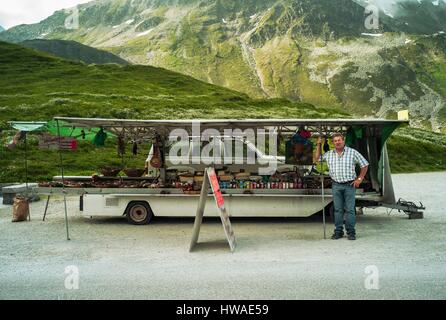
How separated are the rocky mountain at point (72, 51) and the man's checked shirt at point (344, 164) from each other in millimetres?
155803

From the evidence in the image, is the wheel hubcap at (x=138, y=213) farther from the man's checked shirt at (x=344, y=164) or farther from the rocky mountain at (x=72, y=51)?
the rocky mountain at (x=72, y=51)

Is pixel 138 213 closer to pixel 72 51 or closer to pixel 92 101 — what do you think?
pixel 92 101

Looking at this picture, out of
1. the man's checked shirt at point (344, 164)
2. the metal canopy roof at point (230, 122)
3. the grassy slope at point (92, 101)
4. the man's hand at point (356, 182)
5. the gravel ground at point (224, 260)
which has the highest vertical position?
the grassy slope at point (92, 101)

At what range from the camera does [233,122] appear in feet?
40.7

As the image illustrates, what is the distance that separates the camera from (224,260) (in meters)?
8.83

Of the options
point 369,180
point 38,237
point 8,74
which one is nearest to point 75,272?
point 38,237

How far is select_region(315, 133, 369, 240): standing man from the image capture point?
1042 centimetres

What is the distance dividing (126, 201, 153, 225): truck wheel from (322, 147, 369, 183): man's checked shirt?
532 cm

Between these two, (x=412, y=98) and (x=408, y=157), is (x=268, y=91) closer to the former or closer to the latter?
(x=412, y=98)

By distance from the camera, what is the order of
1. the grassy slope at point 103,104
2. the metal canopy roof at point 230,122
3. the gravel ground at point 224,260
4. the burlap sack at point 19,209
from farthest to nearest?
the grassy slope at point 103,104 < the burlap sack at point 19,209 < the metal canopy roof at point 230,122 < the gravel ground at point 224,260

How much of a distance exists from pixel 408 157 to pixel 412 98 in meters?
130

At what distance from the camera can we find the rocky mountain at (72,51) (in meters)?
157

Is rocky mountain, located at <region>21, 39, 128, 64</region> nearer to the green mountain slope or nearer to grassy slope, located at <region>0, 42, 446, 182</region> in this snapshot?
the green mountain slope

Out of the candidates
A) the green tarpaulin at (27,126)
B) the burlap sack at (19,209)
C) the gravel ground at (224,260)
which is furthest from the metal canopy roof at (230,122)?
the burlap sack at (19,209)
